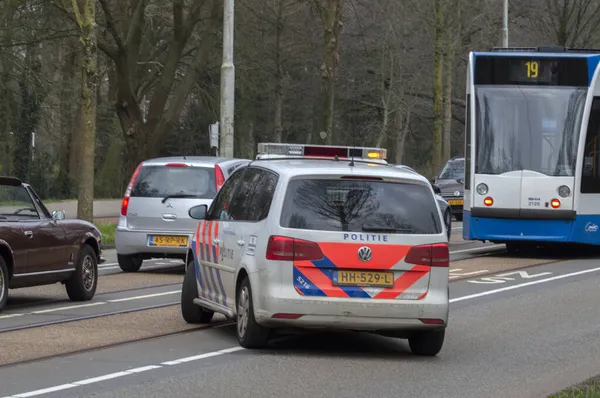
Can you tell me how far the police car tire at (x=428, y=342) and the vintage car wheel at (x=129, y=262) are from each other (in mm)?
8866

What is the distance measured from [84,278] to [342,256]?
5.47 meters

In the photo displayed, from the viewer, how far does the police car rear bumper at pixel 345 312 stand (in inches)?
405

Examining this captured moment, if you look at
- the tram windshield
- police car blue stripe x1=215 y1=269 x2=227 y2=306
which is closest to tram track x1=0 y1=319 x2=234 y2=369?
police car blue stripe x1=215 y1=269 x2=227 y2=306

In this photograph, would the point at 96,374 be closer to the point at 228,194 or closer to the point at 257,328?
the point at 257,328

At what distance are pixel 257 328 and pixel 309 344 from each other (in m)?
0.92

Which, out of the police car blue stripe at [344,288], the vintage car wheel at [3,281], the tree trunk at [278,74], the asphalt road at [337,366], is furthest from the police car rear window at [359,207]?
the tree trunk at [278,74]

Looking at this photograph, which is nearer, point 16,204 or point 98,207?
point 16,204

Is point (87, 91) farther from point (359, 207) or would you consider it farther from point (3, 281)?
point (359, 207)

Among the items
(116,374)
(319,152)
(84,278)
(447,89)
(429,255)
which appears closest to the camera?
(116,374)

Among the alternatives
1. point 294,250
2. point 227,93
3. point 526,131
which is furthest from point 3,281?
point 227,93

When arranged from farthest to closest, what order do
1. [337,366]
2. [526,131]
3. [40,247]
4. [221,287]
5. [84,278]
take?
[526,131] < [84,278] < [40,247] < [221,287] < [337,366]

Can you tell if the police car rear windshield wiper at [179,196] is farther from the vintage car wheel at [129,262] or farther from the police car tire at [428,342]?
the police car tire at [428,342]

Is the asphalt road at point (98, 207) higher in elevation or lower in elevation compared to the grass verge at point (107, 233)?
higher

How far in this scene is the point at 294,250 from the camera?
10352 millimetres
